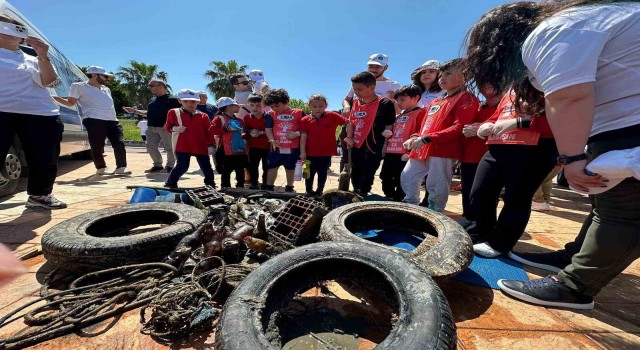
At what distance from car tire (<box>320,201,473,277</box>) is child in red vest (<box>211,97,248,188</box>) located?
120 inches

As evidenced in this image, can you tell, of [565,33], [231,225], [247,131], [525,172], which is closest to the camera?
[565,33]

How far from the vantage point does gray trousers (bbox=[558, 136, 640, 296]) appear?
1.41 meters

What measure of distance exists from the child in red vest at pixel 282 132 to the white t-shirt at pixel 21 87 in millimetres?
2909

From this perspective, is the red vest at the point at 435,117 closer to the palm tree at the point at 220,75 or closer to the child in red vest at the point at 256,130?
the child in red vest at the point at 256,130

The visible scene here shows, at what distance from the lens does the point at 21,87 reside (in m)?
3.23

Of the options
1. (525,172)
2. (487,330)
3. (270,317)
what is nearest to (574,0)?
(525,172)

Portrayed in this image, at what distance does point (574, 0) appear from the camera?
1434mm

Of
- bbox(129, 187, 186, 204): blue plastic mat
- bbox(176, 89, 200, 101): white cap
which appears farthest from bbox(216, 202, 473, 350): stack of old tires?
bbox(176, 89, 200, 101): white cap

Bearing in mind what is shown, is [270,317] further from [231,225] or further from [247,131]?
[247,131]

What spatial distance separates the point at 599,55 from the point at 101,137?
768 centimetres

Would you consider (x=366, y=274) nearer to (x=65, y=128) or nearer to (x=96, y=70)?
(x=65, y=128)

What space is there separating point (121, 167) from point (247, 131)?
10.8 feet

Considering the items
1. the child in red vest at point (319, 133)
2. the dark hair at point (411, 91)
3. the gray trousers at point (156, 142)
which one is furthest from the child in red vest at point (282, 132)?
the gray trousers at point (156, 142)

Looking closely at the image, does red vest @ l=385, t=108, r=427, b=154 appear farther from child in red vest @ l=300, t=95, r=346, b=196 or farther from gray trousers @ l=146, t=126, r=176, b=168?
gray trousers @ l=146, t=126, r=176, b=168
